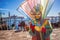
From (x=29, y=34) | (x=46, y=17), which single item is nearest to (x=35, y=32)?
(x=29, y=34)

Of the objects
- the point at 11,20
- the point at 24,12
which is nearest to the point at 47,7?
the point at 24,12

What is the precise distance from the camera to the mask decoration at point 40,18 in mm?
Result: 1733

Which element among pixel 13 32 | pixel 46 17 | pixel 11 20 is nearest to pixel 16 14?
pixel 11 20

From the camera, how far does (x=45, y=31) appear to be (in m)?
1.73

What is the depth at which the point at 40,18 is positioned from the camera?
5.70ft

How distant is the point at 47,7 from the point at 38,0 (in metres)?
0.13

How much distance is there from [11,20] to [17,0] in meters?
0.25

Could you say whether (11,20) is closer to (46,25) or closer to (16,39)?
(16,39)

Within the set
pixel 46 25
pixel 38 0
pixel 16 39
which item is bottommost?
pixel 16 39

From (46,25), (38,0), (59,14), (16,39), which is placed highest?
(38,0)

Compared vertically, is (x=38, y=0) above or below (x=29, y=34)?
above

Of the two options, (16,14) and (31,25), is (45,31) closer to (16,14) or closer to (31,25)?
(31,25)

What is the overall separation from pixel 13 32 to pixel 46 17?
0.43 metres

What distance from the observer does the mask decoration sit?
5.69ft
